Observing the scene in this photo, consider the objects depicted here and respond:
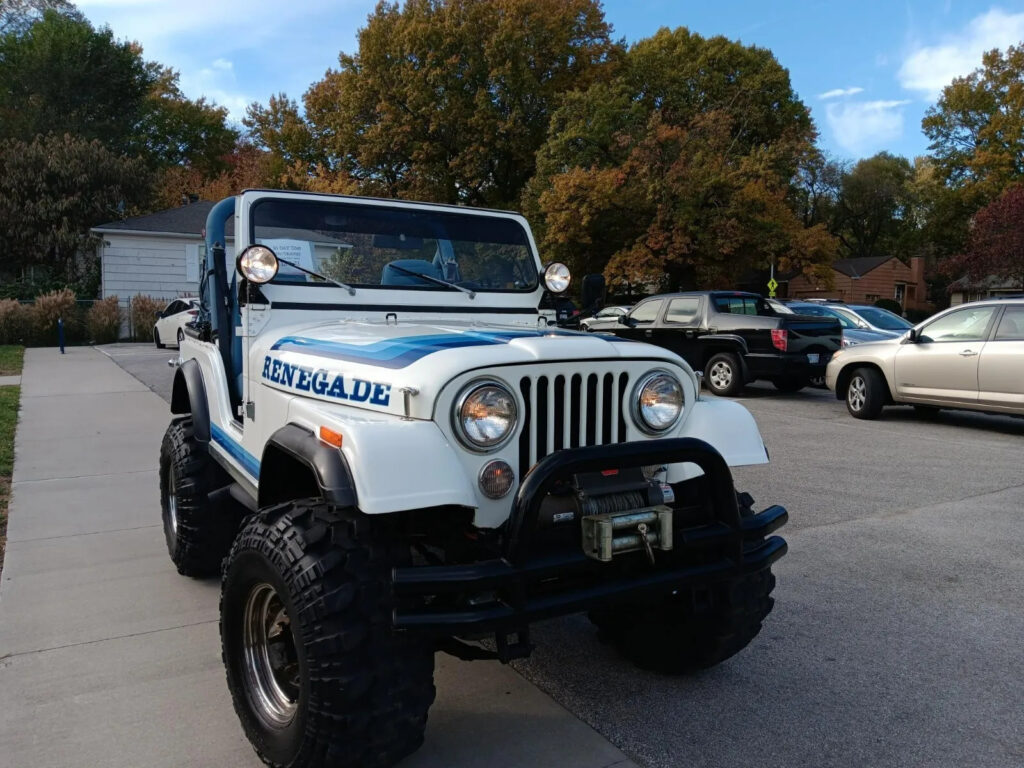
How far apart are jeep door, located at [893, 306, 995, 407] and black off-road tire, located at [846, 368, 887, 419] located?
225 millimetres

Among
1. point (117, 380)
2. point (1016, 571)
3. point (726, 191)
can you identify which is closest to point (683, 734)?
point (1016, 571)

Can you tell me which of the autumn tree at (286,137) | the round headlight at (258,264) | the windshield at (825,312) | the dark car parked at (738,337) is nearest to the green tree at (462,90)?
the autumn tree at (286,137)

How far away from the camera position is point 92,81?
123 ft

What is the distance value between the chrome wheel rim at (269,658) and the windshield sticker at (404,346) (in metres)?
0.84

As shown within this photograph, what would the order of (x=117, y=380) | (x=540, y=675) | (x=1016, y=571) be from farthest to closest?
(x=117, y=380) < (x=1016, y=571) < (x=540, y=675)

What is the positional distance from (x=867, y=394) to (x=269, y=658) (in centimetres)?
950

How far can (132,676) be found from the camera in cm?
338

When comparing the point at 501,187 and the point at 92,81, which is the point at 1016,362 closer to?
the point at 501,187

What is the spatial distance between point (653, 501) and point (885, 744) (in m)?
1.24

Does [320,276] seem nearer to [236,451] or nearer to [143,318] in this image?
[236,451]

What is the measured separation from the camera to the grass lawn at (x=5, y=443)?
18.8 ft

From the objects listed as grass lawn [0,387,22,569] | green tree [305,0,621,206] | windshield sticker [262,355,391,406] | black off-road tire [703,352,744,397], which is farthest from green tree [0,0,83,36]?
windshield sticker [262,355,391,406]

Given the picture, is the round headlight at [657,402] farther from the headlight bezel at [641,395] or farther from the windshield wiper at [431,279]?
the windshield wiper at [431,279]

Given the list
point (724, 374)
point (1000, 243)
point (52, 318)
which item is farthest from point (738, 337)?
point (1000, 243)
